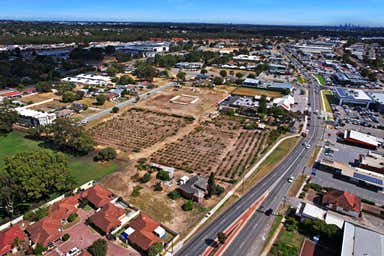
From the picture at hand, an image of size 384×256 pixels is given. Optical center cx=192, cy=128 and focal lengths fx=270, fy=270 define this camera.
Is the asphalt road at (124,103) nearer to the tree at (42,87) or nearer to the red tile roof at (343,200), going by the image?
the tree at (42,87)

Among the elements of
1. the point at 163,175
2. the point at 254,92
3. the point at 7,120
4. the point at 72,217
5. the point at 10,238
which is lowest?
the point at 72,217

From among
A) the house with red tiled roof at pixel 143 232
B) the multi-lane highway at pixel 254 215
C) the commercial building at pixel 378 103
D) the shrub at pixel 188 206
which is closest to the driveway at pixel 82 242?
the house with red tiled roof at pixel 143 232

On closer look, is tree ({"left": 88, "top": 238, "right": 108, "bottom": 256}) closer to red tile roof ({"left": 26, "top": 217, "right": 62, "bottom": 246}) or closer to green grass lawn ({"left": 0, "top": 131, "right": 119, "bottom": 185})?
red tile roof ({"left": 26, "top": 217, "right": 62, "bottom": 246})

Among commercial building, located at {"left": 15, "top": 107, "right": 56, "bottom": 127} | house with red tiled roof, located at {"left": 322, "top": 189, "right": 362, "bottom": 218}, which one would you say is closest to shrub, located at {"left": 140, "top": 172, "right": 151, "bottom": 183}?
house with red tiled roof, located at {"left": 322, "top": 189, "right": 362, "bottom": 218}

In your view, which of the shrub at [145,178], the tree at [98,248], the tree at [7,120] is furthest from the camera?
the tree at [7,120]

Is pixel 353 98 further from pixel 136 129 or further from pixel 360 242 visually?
pixel 136 129

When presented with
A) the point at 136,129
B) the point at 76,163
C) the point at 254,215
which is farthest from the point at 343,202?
the point at 136,129
